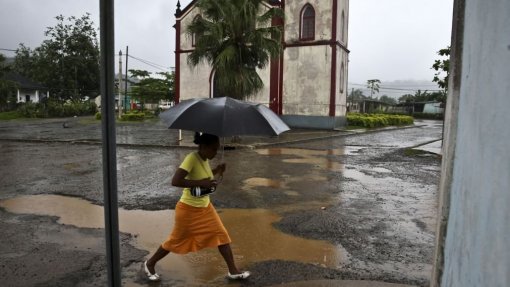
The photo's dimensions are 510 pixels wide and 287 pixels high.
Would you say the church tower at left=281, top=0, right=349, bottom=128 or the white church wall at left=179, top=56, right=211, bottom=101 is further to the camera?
the white church wall at left=179, top=56, right=211, bottom=101

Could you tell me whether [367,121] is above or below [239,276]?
above

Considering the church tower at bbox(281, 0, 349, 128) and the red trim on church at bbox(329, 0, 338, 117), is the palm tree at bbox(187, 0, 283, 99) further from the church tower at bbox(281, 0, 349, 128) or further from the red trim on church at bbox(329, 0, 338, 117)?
the church tower at bbox(281, 0, 349, 128)

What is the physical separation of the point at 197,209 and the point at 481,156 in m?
2.61

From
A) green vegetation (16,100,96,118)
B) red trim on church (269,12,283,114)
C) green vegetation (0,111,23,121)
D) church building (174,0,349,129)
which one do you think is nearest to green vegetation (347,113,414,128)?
church building (174,0,349,129)

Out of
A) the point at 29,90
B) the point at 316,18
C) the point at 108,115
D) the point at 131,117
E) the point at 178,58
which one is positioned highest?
the point at 316,18

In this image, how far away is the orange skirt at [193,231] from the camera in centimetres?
397

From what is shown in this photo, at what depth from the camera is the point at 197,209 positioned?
13.0 ft

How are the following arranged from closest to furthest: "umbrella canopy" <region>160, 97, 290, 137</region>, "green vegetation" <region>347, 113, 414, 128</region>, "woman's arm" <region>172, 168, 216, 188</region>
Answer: "umbrella canopy" <region>160, 97, 290, 137</region>
"woman's arm" <region>172, 168, 216, 188</region>
"green vegetation" <region>347, 113, 414, 128</region>

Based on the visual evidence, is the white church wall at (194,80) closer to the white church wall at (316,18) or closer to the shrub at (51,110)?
the white church wall at (316,18)

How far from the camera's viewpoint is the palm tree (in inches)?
683

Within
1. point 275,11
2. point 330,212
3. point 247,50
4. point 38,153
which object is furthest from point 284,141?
point 330,212

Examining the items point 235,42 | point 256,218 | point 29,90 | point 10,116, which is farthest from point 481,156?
point 29,90

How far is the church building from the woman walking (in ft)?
74.3

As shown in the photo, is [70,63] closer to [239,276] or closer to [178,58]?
[178,58]
